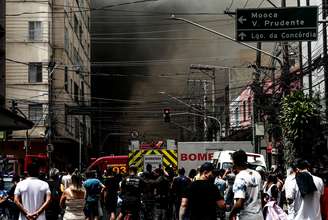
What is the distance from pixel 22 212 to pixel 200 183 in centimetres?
286

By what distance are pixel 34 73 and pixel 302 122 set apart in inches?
1443

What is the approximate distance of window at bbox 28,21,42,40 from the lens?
5841cm

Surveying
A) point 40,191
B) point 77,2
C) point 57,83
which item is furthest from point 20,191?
point 77,2

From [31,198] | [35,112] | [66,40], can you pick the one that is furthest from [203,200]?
[66,40]

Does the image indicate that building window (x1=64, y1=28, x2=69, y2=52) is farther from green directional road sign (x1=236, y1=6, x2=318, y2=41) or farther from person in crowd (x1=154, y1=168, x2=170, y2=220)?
green directional road sign (x1=236, y1=6, x2=318, y2=41)

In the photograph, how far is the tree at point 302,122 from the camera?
24.9 m

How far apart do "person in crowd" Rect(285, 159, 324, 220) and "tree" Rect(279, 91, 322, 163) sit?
14423 millimetres

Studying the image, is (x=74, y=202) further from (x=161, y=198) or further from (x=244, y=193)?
(x=161, y=198)

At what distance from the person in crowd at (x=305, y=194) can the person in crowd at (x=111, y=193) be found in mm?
9091

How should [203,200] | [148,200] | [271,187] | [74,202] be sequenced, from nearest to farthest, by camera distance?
1. [203,200]
2. [74,202]
3. [271,187]
4. [148,200]

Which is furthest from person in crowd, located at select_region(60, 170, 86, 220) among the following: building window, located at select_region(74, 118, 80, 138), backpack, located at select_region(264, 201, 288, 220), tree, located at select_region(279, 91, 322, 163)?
building window, located at select_region(74, 118, 80, 138)

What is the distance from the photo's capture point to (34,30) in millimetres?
58656

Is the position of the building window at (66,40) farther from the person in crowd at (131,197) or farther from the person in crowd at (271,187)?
the person in crowd at (271,187)

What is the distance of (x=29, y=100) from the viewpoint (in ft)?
188
